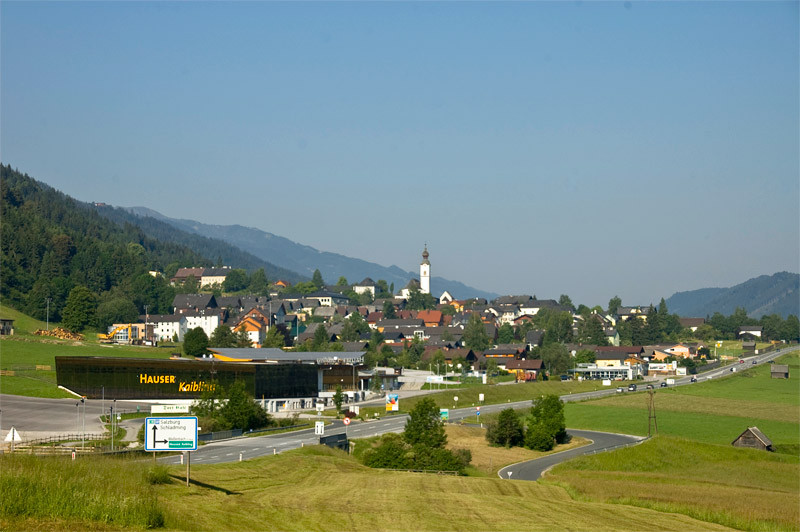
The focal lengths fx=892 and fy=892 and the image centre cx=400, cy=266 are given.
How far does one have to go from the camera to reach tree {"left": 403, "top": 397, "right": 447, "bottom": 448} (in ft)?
220

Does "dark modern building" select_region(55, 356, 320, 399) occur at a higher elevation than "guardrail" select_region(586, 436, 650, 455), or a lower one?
higher

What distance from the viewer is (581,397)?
132000mm

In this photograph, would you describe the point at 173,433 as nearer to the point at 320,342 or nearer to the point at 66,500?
the point at 66,500

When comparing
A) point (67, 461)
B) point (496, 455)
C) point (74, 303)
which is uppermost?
point (74, 303)

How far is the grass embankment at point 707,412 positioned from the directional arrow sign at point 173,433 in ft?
212

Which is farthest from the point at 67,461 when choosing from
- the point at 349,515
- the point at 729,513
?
the point at 729,513

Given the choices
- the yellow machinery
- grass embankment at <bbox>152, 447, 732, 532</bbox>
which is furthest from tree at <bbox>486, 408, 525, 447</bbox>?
Result: the yellow machinery

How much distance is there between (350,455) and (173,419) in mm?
34823

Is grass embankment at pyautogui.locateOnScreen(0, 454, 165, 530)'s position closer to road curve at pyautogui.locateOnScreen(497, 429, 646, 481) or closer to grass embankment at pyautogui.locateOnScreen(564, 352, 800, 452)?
road curve at pyautogui.locateOnScreen(497, 429, 646, 481)

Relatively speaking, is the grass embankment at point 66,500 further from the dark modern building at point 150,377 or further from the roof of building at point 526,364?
the roof of building at point 526,364

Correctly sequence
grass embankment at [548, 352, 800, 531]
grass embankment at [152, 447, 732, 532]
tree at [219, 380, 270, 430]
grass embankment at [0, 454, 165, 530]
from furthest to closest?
1. tree at [219, 380, 270, 430]
2. grass embankment at [548, 352, 800, 531]
3. grass embankment at [152, 447, 732, 532]
4. grass embankment at [0, 454, 165, 530]

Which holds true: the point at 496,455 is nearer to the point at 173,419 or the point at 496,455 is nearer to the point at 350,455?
the point at 350,455

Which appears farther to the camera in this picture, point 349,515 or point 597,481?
point 597,481

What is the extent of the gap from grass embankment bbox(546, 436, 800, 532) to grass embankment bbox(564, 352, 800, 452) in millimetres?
9703
